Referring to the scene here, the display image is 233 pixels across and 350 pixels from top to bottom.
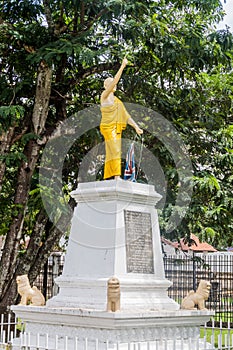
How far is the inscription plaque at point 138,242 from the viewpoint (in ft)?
31.9

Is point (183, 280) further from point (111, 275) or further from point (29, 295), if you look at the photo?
point (111, 275)

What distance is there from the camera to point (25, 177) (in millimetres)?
14523

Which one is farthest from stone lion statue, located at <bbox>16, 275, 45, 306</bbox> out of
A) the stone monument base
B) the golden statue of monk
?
the golden statue of monk

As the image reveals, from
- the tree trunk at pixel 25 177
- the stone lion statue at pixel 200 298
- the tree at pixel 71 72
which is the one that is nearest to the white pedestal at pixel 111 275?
the stone lion statue at pixel 200 298

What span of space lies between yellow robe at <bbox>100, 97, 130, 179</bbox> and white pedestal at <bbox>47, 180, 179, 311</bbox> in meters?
0.37

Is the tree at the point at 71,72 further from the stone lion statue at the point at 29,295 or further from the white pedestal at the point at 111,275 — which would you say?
the white pedestal at the point at 111,275

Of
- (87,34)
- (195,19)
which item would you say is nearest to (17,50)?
(87,34)

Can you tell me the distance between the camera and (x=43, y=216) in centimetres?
1499

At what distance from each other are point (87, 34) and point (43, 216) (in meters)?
4.48

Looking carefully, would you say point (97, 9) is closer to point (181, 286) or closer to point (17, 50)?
point (17, 50)

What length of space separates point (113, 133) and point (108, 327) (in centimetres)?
333

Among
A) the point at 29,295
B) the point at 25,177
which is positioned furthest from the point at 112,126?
the point at 25,177

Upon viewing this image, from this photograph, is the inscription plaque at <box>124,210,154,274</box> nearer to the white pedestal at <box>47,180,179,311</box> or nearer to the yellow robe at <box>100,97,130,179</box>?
the white pedestal at <box>47,180,179,311</box>

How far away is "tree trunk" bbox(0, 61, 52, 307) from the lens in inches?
563
